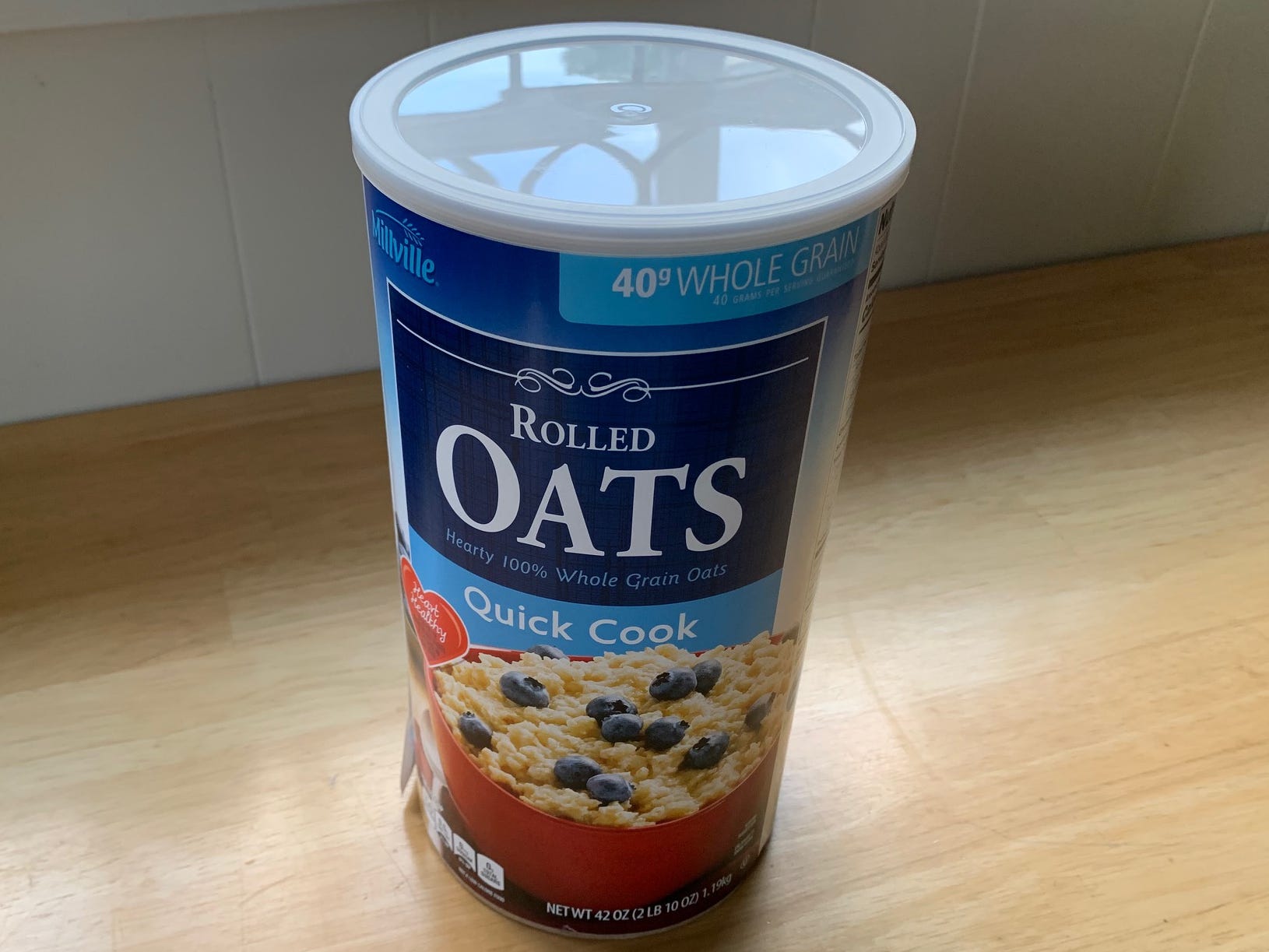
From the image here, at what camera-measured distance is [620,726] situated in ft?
1.46

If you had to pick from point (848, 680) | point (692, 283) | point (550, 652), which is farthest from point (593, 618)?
point (848, 680)

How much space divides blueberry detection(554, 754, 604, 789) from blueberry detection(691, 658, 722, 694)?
6 centimetres

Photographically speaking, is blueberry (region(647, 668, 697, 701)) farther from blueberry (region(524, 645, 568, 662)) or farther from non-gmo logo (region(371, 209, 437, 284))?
non-gmo logo (region(371, 209, 437, 284))

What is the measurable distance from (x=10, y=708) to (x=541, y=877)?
0.33 metres

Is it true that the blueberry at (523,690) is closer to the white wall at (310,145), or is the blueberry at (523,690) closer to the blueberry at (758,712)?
the blueberry at (758,712)

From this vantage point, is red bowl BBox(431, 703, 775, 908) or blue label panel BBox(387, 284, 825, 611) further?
red bowl BBox(431, 703, 775, 908)

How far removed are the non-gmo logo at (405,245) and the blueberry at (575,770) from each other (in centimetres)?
21

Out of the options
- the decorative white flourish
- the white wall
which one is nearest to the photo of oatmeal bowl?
the decorative white flourish

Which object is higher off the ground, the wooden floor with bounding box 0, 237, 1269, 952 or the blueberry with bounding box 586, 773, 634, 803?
the blueberry with bounding box 586, 773, 634, 803

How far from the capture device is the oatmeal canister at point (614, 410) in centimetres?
36

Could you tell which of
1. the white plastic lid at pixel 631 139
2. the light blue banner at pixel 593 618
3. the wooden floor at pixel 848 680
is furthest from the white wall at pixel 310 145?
the light blue banner at pixel 593 618

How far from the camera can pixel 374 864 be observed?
0.54 m

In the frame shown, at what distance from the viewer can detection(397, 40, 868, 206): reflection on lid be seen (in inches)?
14.7

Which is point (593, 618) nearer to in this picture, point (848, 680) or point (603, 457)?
point (603, 457)
